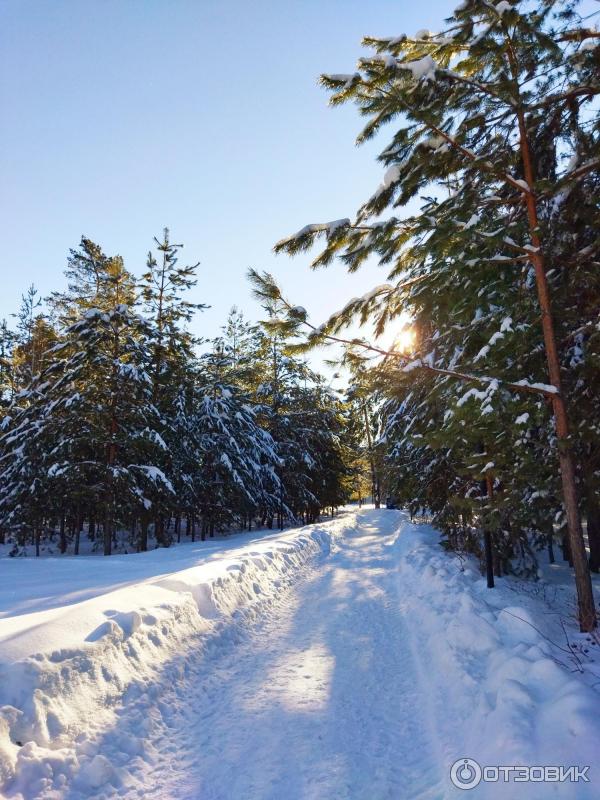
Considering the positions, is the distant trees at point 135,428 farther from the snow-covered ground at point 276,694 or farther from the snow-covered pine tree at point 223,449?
the snow-covered ground at point 276,694

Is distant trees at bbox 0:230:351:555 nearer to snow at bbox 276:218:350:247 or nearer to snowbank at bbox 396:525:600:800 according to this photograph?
snow at bbox 276:218:350:247

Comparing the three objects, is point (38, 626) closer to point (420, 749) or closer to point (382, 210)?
point (420, 749)

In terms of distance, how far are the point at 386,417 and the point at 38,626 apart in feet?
35.7

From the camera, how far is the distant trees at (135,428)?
1426 centimetres

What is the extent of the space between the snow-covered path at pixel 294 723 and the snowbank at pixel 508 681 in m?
0.32

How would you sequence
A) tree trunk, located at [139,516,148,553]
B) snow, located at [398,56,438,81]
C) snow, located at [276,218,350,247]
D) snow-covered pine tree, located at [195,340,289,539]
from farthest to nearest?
snow-covered pine tree, located at [195,340,289,539], tree trunk, located at [139,516,148,553], snow, located at [276,218,350,247], snow, located at [398,56,438,81]

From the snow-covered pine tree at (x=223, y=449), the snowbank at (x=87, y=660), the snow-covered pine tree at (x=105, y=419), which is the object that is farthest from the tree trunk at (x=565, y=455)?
the snow-covered pine tree at (x=223, y=449)

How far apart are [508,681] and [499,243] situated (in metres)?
4.67

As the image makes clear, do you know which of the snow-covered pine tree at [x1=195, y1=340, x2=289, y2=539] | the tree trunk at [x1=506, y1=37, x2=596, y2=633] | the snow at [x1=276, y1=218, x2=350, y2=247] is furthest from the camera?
the snow-covered pine tree at [x1=195, y1=340, x2=289, y2=539]

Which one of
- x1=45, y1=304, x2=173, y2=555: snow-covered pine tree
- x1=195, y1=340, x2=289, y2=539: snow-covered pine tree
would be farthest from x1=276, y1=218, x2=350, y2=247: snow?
x1=195, y1=340, x2=289, y2=539: snow-covered pine tree

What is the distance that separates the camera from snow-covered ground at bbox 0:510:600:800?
125 inches

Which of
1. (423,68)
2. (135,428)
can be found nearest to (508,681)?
(423,68)

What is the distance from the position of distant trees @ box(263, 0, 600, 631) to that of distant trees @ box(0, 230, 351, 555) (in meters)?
4.50

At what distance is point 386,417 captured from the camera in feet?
45.0
